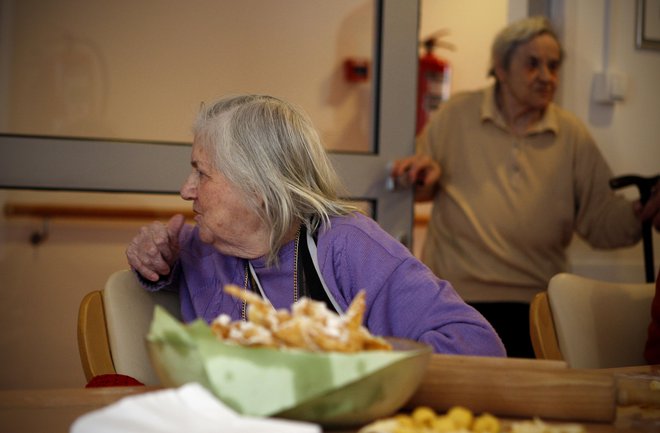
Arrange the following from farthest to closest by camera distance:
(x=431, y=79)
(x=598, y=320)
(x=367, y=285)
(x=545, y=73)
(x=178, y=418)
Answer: (x=431, y=79), (x=545, y=73), (x=598, y=320), (x=367, y=285), (x=178, y=418)

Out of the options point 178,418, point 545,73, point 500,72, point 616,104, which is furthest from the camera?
point 616,104

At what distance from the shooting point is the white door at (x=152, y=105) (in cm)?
244

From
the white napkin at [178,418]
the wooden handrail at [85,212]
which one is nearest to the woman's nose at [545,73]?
the wooden handrail at [85,212]

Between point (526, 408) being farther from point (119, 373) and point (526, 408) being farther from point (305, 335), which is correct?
point (119, 373)

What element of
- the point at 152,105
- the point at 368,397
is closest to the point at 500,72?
the point at 152,105

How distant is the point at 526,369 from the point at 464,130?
7.04 ft

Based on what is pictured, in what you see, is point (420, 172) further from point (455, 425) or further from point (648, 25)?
point (455, 425)

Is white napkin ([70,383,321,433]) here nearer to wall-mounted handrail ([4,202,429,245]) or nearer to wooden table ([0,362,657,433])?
wooden table ([0,362,657,433])

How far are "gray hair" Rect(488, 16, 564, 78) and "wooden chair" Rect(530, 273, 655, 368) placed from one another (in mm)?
1194

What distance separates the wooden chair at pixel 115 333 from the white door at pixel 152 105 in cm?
82

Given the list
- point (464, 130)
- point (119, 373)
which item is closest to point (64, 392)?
point (119, 373)

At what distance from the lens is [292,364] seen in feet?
2.77

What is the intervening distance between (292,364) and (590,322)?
129 cm

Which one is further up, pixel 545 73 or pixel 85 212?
pixel 545 73
